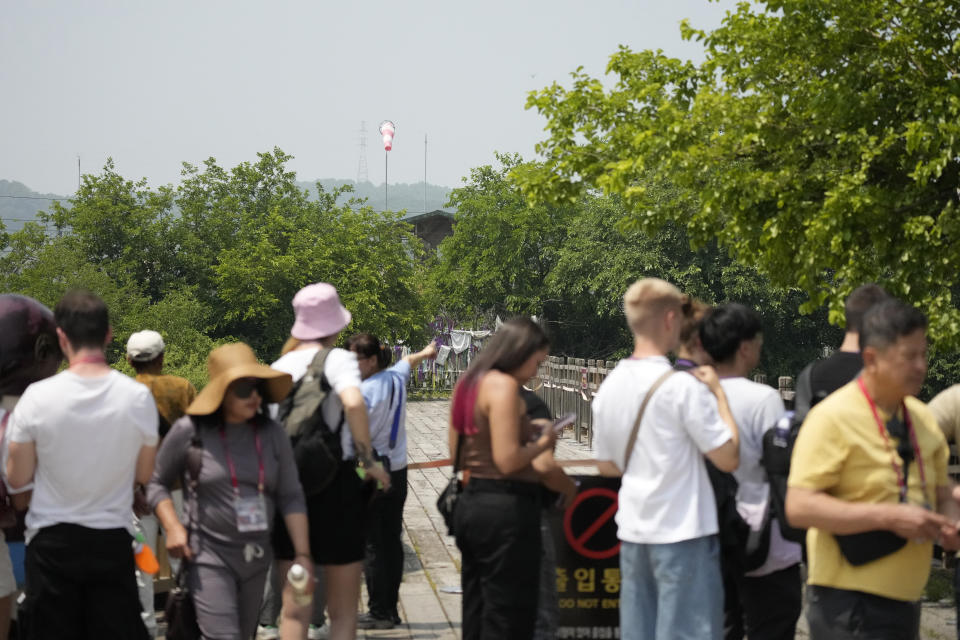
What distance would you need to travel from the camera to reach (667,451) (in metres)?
4.38

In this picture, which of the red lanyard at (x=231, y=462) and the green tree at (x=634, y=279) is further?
the green tree at (x=634, y=279)

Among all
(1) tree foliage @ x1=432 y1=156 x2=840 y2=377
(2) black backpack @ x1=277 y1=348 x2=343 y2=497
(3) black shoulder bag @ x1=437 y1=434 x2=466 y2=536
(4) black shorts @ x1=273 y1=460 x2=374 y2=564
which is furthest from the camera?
(1) tree foliage @ x1=432 y1=156 x2=840 y2=377

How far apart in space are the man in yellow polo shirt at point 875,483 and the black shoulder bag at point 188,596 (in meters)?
2.36

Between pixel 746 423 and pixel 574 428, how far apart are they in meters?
21.3

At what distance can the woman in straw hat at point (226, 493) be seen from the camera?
181 inches

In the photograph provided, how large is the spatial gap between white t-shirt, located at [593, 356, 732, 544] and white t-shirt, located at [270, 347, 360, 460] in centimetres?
147

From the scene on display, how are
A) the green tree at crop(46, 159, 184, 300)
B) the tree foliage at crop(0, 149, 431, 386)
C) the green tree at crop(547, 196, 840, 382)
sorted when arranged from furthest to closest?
the green tree at crop(46, 159, 184, 300) → the green tree at crop(547, 196, 840, 382) → the tree foliage at crop(0, 149, 431, 386)

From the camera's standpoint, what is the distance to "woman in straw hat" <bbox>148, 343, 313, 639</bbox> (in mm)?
4605

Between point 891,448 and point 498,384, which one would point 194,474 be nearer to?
point 498,384

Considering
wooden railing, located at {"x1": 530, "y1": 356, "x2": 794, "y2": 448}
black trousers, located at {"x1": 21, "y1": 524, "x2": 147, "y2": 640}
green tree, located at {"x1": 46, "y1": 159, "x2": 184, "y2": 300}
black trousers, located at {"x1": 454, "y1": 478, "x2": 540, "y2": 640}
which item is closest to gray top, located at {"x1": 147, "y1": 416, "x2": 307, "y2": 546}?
black trousers, located at {"x1": 21, "y1": 524, "x2": 147, "y2": 640}

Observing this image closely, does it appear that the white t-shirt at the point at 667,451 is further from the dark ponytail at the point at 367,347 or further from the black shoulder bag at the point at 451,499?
the dark ponytail at the point at 367,347

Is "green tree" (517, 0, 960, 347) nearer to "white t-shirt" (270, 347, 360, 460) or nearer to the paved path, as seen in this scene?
the paved path

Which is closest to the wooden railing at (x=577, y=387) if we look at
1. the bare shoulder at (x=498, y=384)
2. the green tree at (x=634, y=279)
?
the bare shoulder at (x=498, y=384)

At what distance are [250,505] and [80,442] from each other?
2.30 ft
